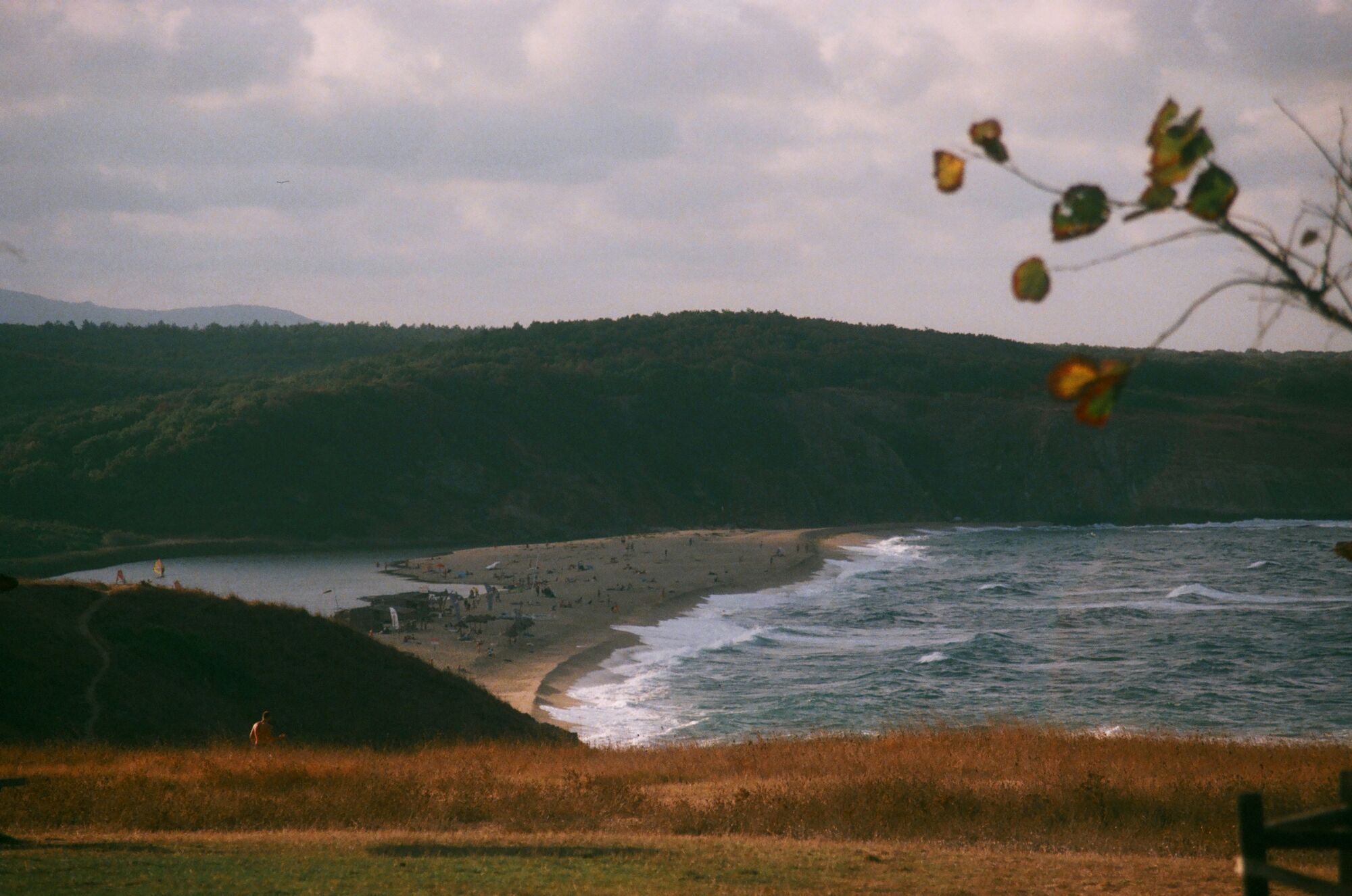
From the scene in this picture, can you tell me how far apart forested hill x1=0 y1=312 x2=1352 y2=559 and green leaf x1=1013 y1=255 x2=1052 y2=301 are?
89.9 metres

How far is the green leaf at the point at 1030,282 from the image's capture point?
336 cm

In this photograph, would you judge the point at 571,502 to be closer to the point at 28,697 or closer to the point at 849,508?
the point at 849,508

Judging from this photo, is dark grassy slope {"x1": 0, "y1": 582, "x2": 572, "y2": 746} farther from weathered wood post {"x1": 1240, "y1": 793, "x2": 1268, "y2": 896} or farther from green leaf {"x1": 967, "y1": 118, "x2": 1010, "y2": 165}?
green leaf {"x1": 967, "y1": 118, "x2": 1010, "y2": 165}

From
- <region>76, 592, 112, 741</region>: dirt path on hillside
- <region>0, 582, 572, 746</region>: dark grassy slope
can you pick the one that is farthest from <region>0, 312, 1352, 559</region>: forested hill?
<region>0, 582, 572, 746</region>: dark grassy slope

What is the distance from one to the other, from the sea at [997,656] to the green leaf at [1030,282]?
77.7 feet

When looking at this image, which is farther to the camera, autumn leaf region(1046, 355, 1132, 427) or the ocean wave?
the ocean wave

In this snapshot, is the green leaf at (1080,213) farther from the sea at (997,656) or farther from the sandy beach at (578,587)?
the sandy beach at (578,587)

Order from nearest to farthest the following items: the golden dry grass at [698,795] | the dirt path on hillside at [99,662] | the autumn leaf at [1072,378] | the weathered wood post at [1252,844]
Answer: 1. the autumn leaf at [1072,378]
2. the weathered wood post at [1252,844]
3. the golden dry grass at [698,795]
4. the dirt path on hillside at [99,662]

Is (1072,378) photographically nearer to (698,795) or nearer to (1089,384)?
(1089,384)

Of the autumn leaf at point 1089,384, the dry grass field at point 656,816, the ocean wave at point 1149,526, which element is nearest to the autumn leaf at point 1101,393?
the autumn leaf at point 1089,384

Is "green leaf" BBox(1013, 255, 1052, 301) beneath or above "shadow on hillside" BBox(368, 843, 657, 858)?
above

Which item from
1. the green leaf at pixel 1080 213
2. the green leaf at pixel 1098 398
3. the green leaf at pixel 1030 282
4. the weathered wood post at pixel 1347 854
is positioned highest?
the green leaf at pixel 1080 213

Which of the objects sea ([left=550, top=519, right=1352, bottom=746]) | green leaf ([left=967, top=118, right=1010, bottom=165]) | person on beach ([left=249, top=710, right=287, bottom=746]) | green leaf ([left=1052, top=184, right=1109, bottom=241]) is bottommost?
sea ([left=550, top=519, right=1352, bottom=746])

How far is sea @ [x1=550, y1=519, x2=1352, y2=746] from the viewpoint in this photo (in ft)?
105
